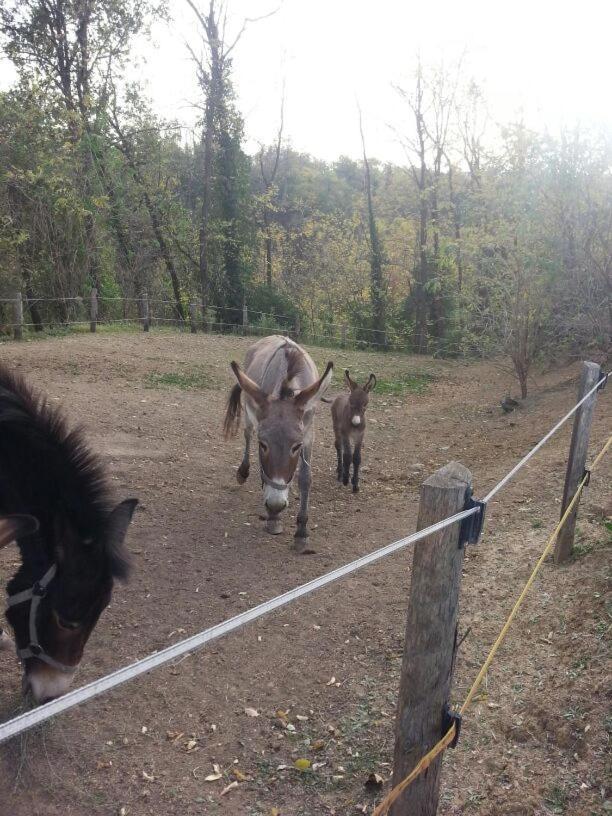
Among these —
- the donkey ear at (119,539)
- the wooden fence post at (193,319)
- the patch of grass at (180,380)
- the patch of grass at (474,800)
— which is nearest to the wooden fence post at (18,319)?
the patch of grass at (180,380)

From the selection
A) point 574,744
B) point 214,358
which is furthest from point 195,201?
point 574,744

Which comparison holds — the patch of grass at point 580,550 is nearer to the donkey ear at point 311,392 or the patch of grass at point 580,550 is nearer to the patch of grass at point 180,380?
the donkey ear at point 311,392

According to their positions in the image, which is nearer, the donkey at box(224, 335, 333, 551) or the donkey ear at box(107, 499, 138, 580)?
the donkey ear at box(107, 499, 138, 580)

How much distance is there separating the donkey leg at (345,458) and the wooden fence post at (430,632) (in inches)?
219

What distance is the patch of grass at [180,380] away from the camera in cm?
1194

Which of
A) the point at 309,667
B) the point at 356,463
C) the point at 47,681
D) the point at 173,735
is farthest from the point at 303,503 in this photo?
the point at 47,681

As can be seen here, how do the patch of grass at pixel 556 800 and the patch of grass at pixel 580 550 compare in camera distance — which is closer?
the patch of grass at pixel 556 800

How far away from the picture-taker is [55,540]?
2.53m

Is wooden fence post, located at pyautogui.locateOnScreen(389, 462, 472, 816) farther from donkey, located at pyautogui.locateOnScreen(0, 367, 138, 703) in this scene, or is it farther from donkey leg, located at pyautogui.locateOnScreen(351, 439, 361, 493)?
donkey leg, located at pyautogui.locateOnScreen(351, 439, 361, 493)

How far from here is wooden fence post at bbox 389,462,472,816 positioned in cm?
174

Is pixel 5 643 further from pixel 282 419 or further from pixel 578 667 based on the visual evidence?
pixel 578 667

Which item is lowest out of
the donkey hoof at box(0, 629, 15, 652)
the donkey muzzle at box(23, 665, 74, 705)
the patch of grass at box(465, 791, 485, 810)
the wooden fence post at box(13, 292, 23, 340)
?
the patch of grass at box(465, 791, 485, 810)

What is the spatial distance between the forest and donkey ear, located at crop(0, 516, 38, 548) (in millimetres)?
11048

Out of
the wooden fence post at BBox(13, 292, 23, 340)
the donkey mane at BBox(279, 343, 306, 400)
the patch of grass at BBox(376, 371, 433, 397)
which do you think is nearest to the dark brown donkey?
the donkey mane at BBox(279, 343, 306, 400)
